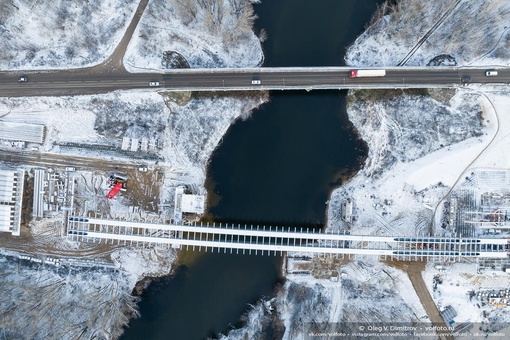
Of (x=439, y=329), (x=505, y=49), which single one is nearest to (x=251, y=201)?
(x=439, y=329)

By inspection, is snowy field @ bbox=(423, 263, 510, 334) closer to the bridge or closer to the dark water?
the bridge

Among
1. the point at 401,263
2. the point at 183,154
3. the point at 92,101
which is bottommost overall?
the point at 401,263

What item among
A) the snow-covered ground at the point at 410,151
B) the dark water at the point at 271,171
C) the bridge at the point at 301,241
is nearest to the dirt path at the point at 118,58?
the dark water at the point at 271,171

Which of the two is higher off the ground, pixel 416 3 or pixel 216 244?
pixel 416 3

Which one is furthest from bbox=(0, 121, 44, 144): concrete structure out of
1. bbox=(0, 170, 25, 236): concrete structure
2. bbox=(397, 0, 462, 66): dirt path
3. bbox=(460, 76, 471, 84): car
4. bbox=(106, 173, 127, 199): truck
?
bbox=(460, 76, 471, 84): car

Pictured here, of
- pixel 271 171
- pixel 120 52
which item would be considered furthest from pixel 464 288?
pixel 120 52

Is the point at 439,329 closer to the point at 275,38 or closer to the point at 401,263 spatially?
the point at 401,263

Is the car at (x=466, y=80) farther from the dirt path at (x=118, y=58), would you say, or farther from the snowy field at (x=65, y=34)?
the snowy field at (x=65, y=34)
